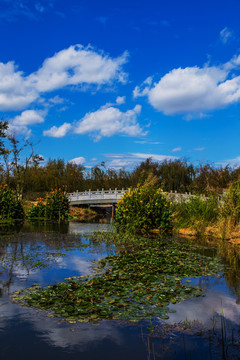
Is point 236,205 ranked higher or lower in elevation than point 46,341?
higher

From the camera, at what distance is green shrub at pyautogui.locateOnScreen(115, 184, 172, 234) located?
46.9ft

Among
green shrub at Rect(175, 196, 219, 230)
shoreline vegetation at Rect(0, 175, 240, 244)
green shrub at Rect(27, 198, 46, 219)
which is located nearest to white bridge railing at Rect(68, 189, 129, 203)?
green shrub at Rect(27, 198, 46, 219)

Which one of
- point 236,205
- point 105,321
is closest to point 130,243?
point 236,205

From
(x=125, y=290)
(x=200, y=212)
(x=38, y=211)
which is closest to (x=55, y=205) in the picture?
(x=38, y=211)

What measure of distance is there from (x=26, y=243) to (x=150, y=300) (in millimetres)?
6870

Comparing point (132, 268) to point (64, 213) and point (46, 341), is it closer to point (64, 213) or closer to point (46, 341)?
point (46, 341)

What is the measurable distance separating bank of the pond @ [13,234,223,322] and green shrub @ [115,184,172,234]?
5.70 metres

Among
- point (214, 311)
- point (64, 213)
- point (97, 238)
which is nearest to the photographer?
point (214, 311)

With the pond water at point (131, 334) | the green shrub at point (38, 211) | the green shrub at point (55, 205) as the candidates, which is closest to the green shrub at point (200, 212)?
the pond water at point (131, 334)

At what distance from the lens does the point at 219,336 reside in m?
3.91

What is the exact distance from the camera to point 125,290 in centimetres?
541

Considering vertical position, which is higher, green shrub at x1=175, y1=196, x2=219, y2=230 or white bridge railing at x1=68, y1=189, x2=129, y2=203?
white bridge railing at x1=68, y1=189, x2=129, y2=203

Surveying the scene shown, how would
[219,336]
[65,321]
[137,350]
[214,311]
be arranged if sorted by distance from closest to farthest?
[137,350], [219,336], [65,321], [214,311]

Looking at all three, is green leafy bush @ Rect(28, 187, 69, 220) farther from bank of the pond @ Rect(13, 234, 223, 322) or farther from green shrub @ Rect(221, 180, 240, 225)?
bank of the pond @ Rect(13, 234, 223, 322)
